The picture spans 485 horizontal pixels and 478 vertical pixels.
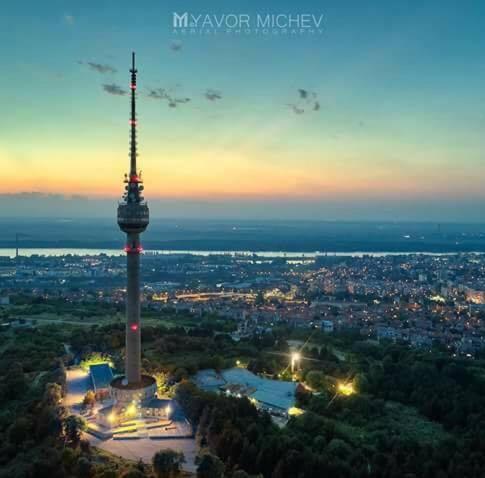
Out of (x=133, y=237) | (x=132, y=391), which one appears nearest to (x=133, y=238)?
(x=133, y=237)

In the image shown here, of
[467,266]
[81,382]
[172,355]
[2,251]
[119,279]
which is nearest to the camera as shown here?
[81,382]

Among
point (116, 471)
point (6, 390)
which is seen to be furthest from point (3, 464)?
point (6, 390)

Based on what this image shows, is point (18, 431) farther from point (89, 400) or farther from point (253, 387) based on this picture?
point (253, 387)

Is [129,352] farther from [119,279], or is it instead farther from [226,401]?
[119,279]

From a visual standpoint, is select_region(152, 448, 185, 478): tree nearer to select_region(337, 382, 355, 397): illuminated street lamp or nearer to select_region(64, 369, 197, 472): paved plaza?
select_region(64, 369, 197, 472): paved plaza

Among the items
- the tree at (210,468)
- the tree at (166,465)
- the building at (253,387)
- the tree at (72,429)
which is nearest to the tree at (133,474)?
the tree at (166,465)

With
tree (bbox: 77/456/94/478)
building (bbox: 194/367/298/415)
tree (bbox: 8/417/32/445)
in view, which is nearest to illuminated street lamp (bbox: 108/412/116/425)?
tree (bbox: 8/417/32/445)

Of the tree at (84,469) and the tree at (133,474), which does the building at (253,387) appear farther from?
the tree at (84,469)
